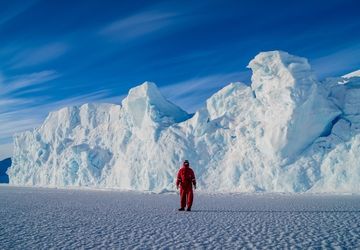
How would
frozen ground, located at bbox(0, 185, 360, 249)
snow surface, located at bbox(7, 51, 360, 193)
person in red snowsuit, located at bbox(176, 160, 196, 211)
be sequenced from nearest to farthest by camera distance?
frozen ground, located at bbox(0, 185, 360, 249), person in red snowsuit, located at bbox(176, 160, 196, 211), snow surface, located at bbox(7, 51, 360, 193)

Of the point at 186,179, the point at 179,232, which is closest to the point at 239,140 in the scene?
the point at 186,179

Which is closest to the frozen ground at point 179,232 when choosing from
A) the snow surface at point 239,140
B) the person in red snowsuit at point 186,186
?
the person in red snowsuit at point 186,186

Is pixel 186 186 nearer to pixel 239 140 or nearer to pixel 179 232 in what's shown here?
pixel 179 232

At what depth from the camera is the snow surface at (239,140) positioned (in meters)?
18.8

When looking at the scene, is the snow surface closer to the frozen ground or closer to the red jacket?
the red jacket

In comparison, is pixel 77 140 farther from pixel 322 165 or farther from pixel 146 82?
pixel 322 165

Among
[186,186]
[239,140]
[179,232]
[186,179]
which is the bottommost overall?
[179,232]

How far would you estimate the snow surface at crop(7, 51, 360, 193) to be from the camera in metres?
18.8

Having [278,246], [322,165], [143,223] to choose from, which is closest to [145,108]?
[322,165]

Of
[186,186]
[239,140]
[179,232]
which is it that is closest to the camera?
[179,232]

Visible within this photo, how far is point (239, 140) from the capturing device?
2219 cm

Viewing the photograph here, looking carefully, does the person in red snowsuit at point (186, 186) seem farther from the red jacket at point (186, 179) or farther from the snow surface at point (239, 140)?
the snow surface at point (239, 140)

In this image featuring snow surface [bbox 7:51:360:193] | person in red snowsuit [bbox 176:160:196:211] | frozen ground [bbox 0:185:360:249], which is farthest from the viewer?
snow surface [bbox 7:51:360:193]

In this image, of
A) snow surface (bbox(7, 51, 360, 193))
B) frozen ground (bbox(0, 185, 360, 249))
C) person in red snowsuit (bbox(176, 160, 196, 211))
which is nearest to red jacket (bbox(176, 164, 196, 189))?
person in red snowsuit (bbox(176, 160, 196, 211))
